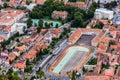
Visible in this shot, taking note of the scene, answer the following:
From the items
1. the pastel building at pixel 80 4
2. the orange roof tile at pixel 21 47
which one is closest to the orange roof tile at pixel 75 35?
the orange roof tile at pixel 21 47

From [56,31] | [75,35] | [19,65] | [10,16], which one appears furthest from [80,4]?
[19,65]

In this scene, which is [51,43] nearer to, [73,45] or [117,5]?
[73,45]

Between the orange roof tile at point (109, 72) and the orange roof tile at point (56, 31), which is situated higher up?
the orange roof tile at point (56, 31)

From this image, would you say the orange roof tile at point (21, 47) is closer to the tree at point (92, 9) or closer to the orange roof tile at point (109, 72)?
the orange roof tile at point (109, 72)

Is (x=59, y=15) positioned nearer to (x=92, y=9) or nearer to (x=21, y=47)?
(x=92, y=9)

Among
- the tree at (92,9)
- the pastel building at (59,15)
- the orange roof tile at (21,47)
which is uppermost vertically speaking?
the tree at (92,9)

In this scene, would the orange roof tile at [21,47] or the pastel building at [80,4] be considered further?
the pastel building at [80,4]

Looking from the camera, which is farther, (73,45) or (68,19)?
(68,19)

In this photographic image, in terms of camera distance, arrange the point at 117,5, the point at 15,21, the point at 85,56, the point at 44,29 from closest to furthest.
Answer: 1. the point at 85,56
2. the point at 44,29
3. the point at 15,21
4. the point at 117,5

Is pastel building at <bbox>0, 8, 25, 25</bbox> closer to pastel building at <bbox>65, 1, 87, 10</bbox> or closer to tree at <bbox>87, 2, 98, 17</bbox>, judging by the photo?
pastel building at <bbox>65, 1, 87, 10</bbox>

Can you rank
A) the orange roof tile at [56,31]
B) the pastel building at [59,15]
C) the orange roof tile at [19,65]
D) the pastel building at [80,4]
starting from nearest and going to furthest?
the orange roof tile at [19,65]
the orange roof tile at [56,31]
the pastel building at [59,15]
the pastel building at [80,4]

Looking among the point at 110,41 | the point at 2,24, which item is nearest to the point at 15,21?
the point at 2,24
